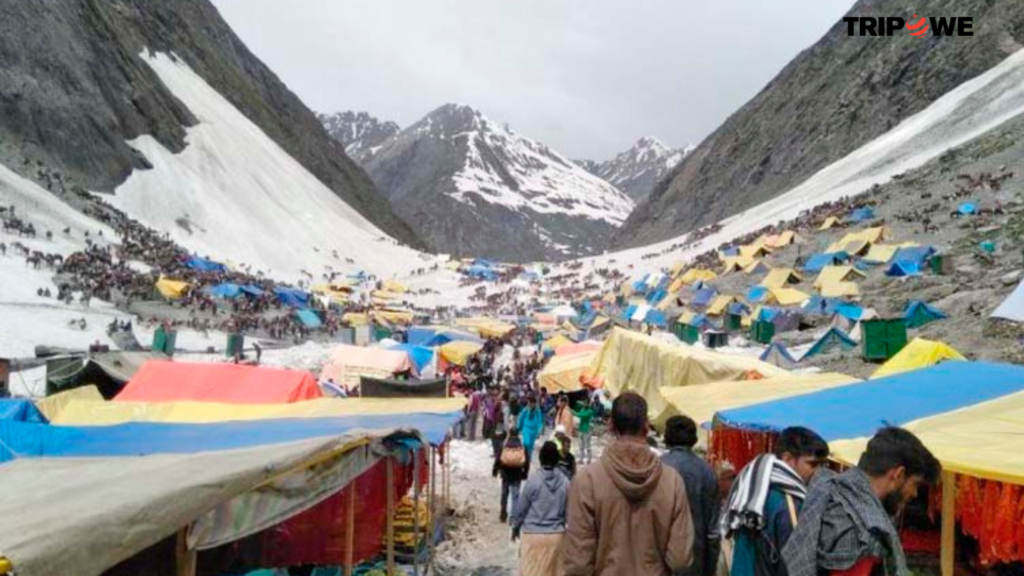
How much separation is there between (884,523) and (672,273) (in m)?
48.0

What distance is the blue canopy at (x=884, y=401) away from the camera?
607cm

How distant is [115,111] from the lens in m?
58.1

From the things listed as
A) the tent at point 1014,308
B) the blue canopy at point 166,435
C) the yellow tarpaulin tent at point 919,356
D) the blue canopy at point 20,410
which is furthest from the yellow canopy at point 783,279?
the blue canopy at point 20,410

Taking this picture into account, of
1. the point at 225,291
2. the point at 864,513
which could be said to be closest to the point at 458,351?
the point at 225,291

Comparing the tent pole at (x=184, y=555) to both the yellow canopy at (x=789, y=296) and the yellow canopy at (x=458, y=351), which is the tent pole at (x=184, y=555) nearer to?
the yellow canopy at (x=458, y=351)

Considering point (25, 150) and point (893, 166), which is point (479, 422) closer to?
point (25, 150)

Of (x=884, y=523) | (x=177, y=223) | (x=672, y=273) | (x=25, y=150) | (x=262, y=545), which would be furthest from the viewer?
(x=177, y=223)

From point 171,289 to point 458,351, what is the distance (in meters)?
16.4

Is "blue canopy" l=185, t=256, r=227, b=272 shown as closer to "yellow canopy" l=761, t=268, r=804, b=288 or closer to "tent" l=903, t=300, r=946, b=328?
"yellow canopy" l=761, t=268, r=804, b=288

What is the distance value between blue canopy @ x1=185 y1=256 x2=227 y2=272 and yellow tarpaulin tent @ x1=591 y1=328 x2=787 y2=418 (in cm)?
3281

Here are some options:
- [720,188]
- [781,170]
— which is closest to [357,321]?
[781,170]

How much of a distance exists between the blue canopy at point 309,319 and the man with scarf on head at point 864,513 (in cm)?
3557

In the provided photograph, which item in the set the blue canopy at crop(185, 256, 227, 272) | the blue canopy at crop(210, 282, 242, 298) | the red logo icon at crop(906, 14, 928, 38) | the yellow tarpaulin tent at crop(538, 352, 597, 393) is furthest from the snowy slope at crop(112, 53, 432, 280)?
the red logo icon at crop(906, 14, 928, 38)

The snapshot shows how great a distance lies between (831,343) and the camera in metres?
19.5
